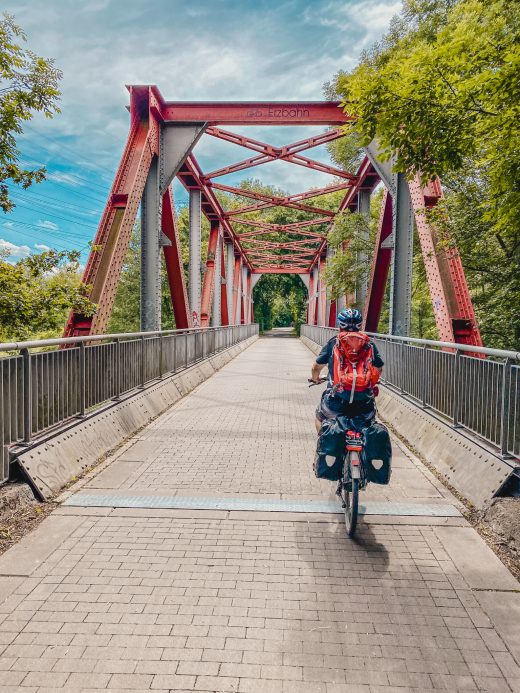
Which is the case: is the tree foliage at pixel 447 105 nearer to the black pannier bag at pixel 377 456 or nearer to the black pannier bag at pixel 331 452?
the black pannier bag at pixel 377 456

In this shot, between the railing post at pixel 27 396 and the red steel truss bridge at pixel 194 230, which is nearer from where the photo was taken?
the railing post at pixel 27 396

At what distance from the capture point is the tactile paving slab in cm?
422

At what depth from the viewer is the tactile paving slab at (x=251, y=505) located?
13.9 feet

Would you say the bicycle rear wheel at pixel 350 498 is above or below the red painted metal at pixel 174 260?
below

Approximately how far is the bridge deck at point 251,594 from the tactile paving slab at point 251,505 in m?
0.02

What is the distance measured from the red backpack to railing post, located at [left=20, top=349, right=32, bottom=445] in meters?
2.68

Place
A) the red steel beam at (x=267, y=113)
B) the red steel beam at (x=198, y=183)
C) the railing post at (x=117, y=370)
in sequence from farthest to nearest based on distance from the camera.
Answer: the red steel beam at (x=198, y=183)
the red steel beam at (x=267, y=113)
the railing post at (x=117, y=370)

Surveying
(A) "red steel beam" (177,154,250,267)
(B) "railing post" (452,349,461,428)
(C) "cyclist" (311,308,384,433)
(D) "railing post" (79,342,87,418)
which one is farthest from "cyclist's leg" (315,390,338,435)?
(A) "red steel beam" (177,154,250,267)

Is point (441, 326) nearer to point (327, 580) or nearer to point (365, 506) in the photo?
point (365, 506)

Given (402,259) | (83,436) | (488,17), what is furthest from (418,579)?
(488,17)

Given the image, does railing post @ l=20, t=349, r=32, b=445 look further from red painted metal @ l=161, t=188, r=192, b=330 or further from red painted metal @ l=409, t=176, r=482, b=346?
red painted metal @ l=161, t=188, r=192, b=330

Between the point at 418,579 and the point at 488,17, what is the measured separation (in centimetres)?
1136

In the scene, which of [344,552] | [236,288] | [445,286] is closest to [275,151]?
[445,286]

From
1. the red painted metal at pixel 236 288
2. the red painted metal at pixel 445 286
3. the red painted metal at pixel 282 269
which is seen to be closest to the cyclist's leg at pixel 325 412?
the red painted metal at pixel 445 286
